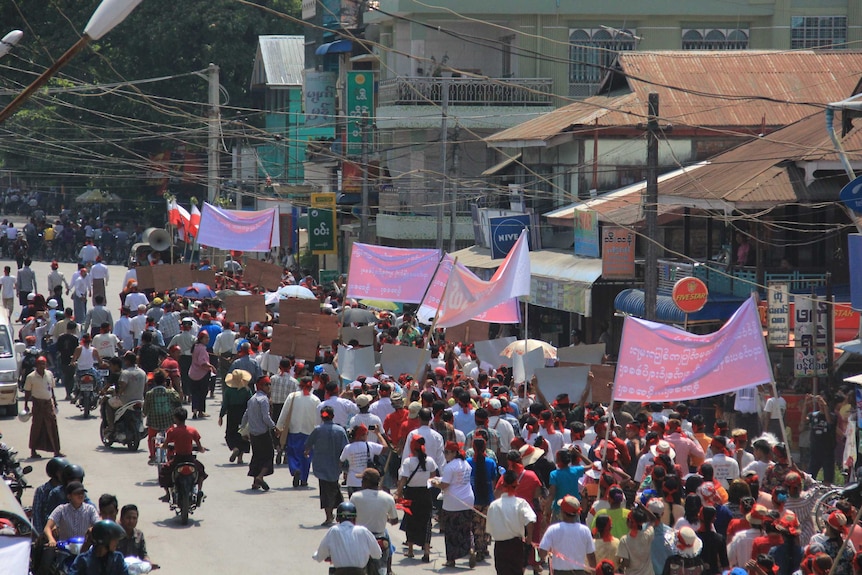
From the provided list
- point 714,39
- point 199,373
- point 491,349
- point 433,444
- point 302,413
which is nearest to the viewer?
point 433,444

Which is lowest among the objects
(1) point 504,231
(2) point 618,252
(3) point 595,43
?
(2) point 618,252

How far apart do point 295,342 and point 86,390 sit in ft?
11.0

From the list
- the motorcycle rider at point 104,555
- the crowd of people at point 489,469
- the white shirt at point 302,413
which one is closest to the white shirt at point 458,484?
the crowd of people at point 489,469

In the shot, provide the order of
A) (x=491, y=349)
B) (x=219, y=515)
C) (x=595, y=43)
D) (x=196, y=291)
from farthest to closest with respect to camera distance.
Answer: (x=595, y=43), (x=196, y=291), (x=491, y=349), (x=219, y=515)

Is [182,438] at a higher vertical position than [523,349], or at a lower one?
lower

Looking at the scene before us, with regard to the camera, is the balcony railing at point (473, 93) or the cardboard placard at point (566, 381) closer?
the cardboard placard at point (566, 381)

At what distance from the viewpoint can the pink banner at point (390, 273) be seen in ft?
70.4

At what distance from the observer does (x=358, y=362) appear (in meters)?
18.9

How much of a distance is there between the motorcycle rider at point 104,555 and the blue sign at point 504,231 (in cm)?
2144

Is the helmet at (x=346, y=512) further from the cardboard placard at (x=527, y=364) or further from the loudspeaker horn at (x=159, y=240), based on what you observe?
the loudspeaker horn at (x=159, y=240)

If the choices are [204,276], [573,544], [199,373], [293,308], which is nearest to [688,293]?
[293,308]

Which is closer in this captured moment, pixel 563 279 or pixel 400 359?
pixel 400 359

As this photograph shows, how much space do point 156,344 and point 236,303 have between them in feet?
9.70

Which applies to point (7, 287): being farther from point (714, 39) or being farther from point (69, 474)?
point (714, 39)
